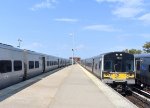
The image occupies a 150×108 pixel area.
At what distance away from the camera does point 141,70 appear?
1164 inches

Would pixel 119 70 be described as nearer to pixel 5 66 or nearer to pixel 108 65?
pixel 108 65

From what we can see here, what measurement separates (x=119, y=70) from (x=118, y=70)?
0.07 metres

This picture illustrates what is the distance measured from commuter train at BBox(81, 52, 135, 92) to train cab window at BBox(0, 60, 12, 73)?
6741 mm

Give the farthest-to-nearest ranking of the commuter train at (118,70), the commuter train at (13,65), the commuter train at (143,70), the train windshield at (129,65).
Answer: the commuter train at (143,70) → the train windshield at (129,65) → the commuter train at (118,70) → the commuter train at (13,65)

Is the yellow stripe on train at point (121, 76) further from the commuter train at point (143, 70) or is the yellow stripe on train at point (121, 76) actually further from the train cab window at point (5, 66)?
the train cab window at point (5, 66)

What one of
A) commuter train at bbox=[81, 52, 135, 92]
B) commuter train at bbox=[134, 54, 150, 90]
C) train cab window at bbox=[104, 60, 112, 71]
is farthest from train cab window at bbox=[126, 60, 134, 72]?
commuter train at bbox=[134, 54, 150, 90]

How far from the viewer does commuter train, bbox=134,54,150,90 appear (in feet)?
89.5

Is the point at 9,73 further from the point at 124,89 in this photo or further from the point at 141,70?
the point at 141,70

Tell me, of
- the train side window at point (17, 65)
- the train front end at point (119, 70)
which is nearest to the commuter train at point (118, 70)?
the train front end at point (119, 70)

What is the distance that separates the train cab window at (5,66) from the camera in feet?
66.8

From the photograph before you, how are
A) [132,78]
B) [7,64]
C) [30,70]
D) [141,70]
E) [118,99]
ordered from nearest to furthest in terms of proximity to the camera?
[118,99], [7,64], [132,78], [141,70], [30,70]

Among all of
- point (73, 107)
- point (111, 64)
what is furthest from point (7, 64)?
point (73, 107)

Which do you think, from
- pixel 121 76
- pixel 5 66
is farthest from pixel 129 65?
pixel 5 66

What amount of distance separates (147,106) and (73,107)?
22.7 ft
